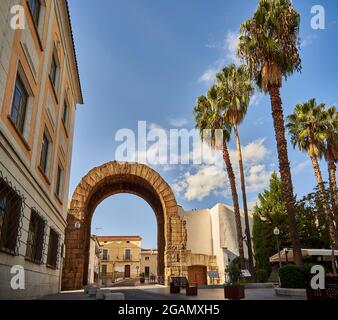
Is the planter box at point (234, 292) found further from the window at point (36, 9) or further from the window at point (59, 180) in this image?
the window at point (36, 9)

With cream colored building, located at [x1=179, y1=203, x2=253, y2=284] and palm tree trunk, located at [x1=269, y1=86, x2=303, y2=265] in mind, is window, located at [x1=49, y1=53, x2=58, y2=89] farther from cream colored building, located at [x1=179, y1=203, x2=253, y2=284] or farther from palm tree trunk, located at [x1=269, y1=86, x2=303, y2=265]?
cream colored building, located at [x1=179, y1=203, x2=253, y2=284]

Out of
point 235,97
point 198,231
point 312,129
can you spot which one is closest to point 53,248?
point 235,97

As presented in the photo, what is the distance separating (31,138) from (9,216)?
286cm

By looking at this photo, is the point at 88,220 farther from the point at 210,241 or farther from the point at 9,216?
the point at 9,216

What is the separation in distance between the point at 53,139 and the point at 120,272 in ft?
181

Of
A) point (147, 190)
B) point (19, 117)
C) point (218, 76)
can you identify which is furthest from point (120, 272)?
point (19, 117)

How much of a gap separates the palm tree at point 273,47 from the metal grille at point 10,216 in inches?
445

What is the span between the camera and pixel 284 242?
31516 millimetres

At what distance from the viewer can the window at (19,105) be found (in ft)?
31.3

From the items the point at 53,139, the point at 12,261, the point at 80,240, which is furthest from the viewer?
the point at 80,240

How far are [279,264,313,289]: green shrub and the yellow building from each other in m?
54.7

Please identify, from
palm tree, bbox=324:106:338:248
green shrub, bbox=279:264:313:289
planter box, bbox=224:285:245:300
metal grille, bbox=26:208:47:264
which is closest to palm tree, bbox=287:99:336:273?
palm tree, bbox=324:106:338:248
